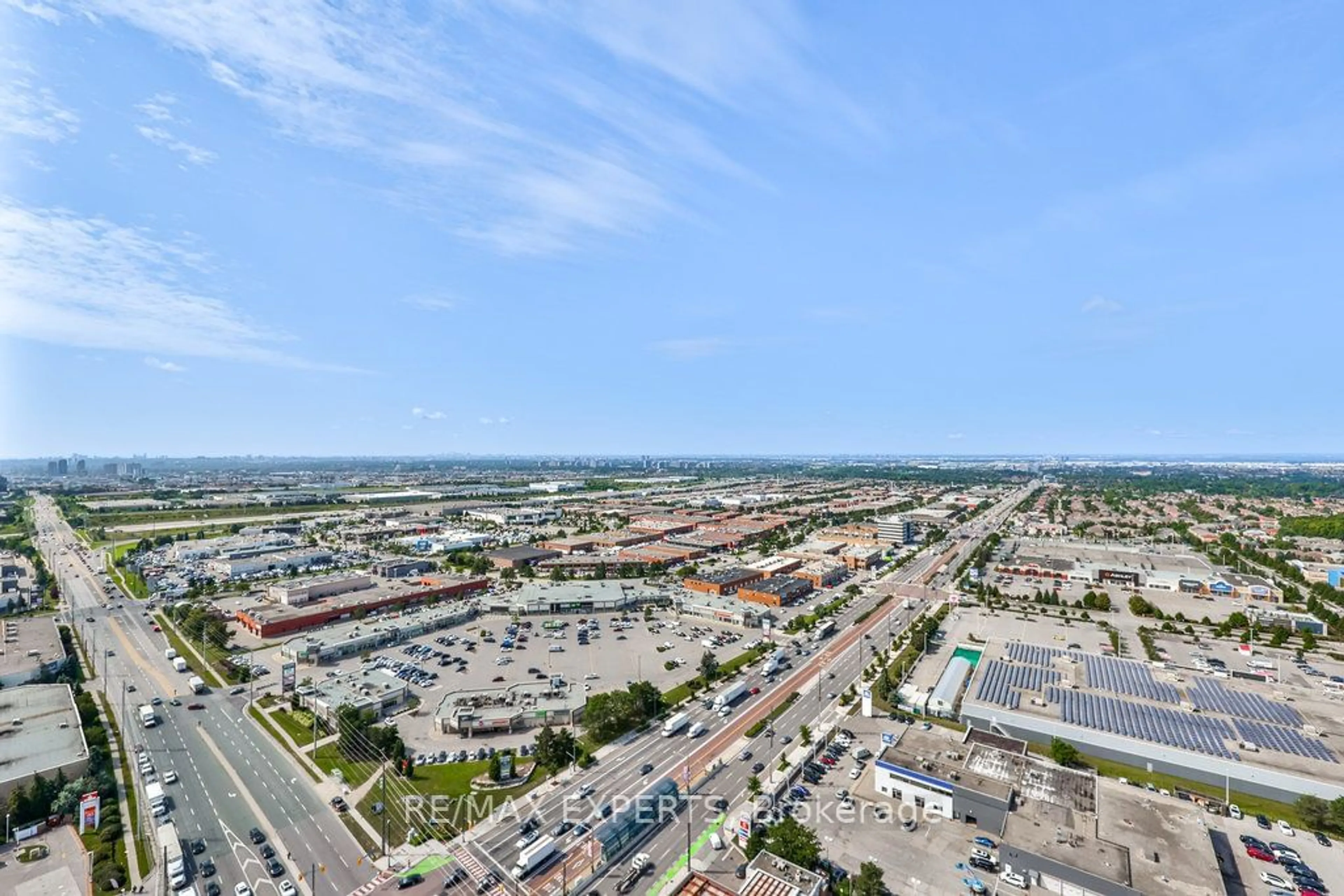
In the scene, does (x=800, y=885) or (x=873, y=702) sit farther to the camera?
(x=873, y=702)

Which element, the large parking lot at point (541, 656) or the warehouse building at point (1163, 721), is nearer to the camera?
the warehouse building at point (1163, 721)

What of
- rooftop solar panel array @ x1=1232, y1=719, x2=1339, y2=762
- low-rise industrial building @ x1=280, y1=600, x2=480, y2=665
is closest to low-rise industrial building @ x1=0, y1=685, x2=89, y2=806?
low-rise industrial building @ x1=280, y1=600, x2=480, y2=665

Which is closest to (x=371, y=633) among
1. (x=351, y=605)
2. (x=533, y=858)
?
(x=351, y=605)

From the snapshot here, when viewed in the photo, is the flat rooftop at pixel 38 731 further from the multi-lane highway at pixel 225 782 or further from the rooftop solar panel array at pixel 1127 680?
the rooftop solar panel array at pixel 1127 680

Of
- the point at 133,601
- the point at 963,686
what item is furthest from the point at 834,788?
the point at 133,601

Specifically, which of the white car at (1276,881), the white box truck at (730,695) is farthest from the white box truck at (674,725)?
the white car at (1276,881)

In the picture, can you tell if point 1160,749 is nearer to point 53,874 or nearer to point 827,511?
point 53,874

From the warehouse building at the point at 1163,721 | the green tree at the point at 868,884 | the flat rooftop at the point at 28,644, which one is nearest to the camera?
the green tree at the point at 868,884
